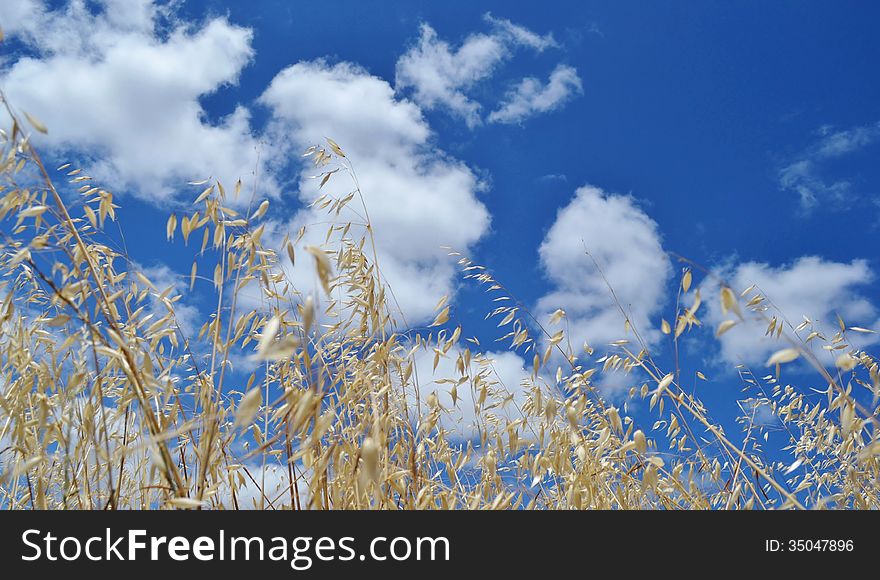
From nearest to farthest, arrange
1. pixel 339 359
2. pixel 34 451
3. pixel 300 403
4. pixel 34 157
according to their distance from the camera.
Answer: pixel 300 403 < pixel 34 157 < pixel 34 451 < pixel 339 359

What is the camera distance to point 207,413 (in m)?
1.59

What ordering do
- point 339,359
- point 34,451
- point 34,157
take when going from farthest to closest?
point 339,359 < point 34,451 < point 34,157

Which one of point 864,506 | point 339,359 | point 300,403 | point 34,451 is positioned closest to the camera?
point 300,403
